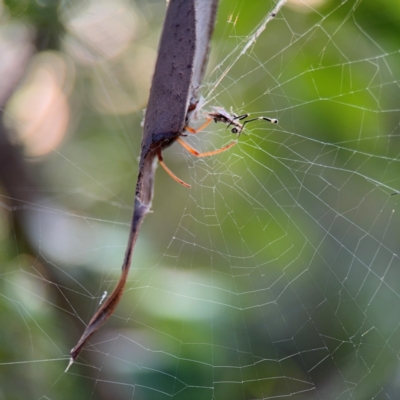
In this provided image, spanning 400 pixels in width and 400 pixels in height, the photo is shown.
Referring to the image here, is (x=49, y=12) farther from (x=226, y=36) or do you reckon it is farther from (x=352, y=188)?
(x=352, y=188)

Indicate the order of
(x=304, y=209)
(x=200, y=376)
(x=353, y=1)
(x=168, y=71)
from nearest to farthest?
(x=168, y=71) → (x=353, y=1) → (x=200, y=376) → (x=304, y=209)

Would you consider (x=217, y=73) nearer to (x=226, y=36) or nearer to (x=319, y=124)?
(x=226, y=36)

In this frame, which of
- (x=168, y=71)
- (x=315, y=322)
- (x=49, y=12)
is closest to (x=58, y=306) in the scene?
(x=315, y=322)

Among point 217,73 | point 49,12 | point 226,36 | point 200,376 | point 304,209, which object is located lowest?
point 200,376

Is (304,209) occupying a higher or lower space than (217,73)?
lower

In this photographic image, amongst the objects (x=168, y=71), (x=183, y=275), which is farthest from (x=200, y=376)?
(x=168, y=71)

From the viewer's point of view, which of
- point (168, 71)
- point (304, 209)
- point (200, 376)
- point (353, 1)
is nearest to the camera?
point (168, 71)

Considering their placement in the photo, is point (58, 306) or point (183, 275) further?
point (183, 275)
